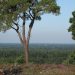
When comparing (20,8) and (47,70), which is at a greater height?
(20,8)

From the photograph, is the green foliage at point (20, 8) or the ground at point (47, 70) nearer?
the ground at point (47, 70)

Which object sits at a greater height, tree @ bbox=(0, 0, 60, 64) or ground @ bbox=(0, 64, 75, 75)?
tree @ bbox=(0, 0, 60, 64)

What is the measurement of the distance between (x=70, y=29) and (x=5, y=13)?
16692 mm

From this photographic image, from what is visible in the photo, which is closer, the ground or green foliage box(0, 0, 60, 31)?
the ground

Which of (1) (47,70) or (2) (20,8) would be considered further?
(2) (20,8)

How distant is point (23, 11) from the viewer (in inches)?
1200

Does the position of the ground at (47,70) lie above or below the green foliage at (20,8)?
below

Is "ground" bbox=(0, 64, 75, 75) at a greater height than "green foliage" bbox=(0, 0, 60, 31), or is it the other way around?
"green foliage" bbox=(0, 0, 60, 31)

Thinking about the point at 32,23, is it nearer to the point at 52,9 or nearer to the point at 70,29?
the point at 52,9

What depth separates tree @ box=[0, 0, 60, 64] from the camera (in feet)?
100

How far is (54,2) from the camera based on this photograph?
31.1 metres

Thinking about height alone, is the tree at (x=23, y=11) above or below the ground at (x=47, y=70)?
above

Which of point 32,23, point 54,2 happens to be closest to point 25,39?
point 32,23

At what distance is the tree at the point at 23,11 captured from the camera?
30.5 metres
